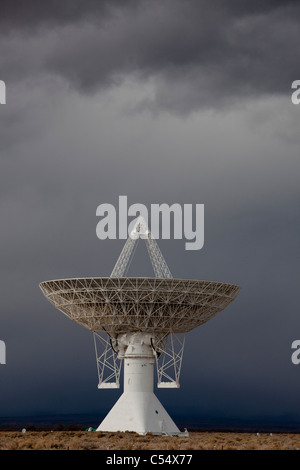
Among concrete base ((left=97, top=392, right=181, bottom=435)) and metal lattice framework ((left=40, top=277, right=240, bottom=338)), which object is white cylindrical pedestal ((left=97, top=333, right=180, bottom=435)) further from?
metal lattice framework ((left=40, top=277, right=240, bottom=338))

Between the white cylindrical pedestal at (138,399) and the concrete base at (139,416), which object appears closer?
the concrete base at (139,416)

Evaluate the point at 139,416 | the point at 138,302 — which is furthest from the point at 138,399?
the point at 138,302

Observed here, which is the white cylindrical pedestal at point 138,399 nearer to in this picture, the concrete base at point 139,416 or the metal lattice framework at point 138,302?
the concrete base at point 139,416

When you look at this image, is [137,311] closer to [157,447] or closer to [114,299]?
[114,299]

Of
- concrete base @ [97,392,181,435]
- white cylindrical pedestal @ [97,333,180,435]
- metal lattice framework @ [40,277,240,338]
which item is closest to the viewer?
metal lattice framework @ [40,277,240,338]

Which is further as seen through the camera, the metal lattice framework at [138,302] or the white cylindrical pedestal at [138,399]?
the white cylindrical pedestal at [138,399]

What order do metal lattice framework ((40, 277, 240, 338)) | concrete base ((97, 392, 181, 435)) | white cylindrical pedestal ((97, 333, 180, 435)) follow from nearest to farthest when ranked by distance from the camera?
metal lattice framework ((40, 277, 240, 338)) < concrete base ((97, 392, 181, 435)) < white cylindrical pedestal ((97, 333, 180, 435))

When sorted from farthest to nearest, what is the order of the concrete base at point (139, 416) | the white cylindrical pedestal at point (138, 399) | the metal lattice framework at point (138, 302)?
the white cylindrical pedestal at point (138, 399) < the concrete base at point (139, 416) < the metal lattice framework at point (138, 302)

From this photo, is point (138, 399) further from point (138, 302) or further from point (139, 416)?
point (138, 302)

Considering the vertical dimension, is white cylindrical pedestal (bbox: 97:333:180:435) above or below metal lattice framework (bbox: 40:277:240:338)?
below

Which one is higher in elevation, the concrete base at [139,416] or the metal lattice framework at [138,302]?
the metal lattice framework at [138,302]

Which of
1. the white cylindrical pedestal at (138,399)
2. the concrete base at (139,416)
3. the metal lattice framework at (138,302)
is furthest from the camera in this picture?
the white cylindrical pedestal at (138,399)

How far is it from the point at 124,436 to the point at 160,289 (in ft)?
34.0
